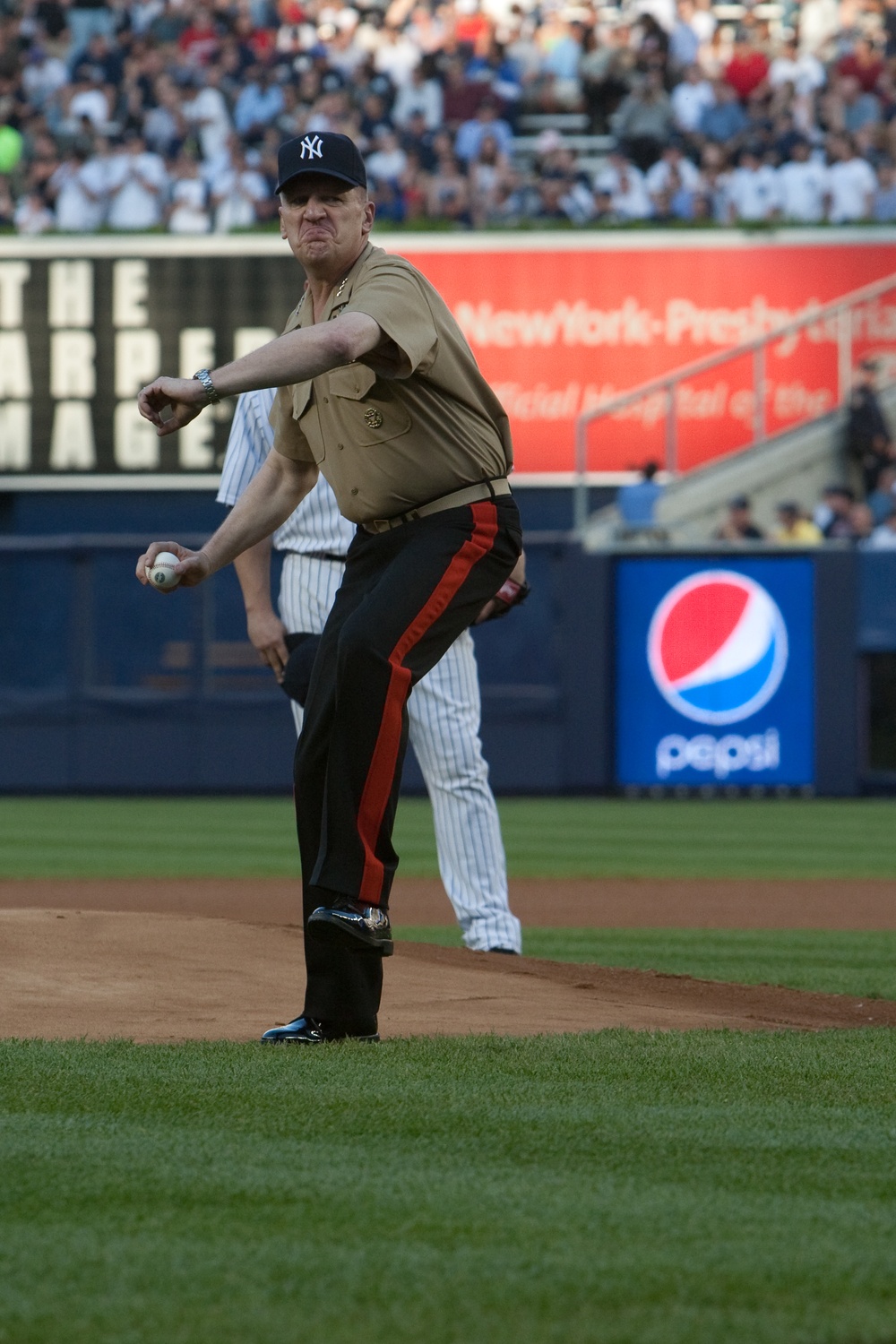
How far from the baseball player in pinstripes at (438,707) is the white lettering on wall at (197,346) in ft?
39.7

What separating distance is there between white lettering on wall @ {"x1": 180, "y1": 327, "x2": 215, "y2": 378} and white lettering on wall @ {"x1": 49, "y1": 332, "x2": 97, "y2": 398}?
80 cm

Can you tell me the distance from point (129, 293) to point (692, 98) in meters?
6.07

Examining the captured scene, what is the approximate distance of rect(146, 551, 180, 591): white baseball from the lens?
4266mm

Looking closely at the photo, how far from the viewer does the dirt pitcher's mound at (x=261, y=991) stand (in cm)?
460

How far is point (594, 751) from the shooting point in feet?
57.8

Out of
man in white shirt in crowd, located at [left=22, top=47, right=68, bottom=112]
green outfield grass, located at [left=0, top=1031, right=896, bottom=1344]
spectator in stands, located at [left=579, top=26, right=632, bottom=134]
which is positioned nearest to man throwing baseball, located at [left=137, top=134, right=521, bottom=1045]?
green outfield grass, located at [left=0, top=1031, right=896, bottom=1344]

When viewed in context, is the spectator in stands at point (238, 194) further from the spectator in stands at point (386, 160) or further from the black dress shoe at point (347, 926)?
the black dress shoe at point (347, 926)

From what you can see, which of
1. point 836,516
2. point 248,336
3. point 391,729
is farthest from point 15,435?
point 391,729

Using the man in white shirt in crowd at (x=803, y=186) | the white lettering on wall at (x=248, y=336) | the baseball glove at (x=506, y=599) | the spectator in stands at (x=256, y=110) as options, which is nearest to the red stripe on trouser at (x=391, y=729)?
the baseball glove at (x=506, y=599)

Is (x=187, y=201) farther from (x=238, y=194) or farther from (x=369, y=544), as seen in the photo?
(x=369, y=544)

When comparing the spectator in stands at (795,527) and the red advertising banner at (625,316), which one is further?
the red advertising banner at (625,316)

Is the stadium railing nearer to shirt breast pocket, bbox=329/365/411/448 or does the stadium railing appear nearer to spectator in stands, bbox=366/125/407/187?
spectator in stands, bbox=366/125/407/187

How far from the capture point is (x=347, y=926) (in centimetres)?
421

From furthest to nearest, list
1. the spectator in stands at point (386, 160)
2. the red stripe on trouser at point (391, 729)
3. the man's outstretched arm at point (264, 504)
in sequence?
the spectator in stands at point (386, 160)
the man's outstretched arm at point (264, 504)
the red stripe on trouser at point (391, 729)
